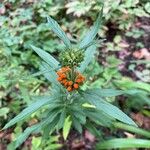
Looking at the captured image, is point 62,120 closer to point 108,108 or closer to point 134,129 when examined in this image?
point 108,108

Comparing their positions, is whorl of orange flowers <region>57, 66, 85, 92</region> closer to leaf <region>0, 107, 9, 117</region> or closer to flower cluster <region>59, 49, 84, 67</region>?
flower cluster <region>59, 49, 84, 67</region>

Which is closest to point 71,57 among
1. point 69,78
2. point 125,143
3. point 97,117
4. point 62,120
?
point 69,78

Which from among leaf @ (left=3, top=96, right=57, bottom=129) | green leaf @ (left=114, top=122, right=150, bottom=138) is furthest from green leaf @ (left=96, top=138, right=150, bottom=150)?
leaf @ (left=3, top=96, right=57, bottom=129)

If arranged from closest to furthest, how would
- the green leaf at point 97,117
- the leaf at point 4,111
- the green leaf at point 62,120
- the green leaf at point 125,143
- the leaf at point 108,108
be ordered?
the leaf at point 108,108, the green leaf at point 62,120, the green leaf at point 97,117, the green leaf at point 125,143, the leaf at point 4,111

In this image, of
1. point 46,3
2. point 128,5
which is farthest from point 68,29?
point 128,5

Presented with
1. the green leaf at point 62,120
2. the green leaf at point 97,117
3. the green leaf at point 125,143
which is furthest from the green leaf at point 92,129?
the green leaf at point 125,143

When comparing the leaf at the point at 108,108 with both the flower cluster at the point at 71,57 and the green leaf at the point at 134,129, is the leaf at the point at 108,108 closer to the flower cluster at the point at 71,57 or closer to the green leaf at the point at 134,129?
the flower cluster at the point at 71,57

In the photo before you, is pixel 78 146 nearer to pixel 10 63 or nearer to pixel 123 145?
pixel 123 145
